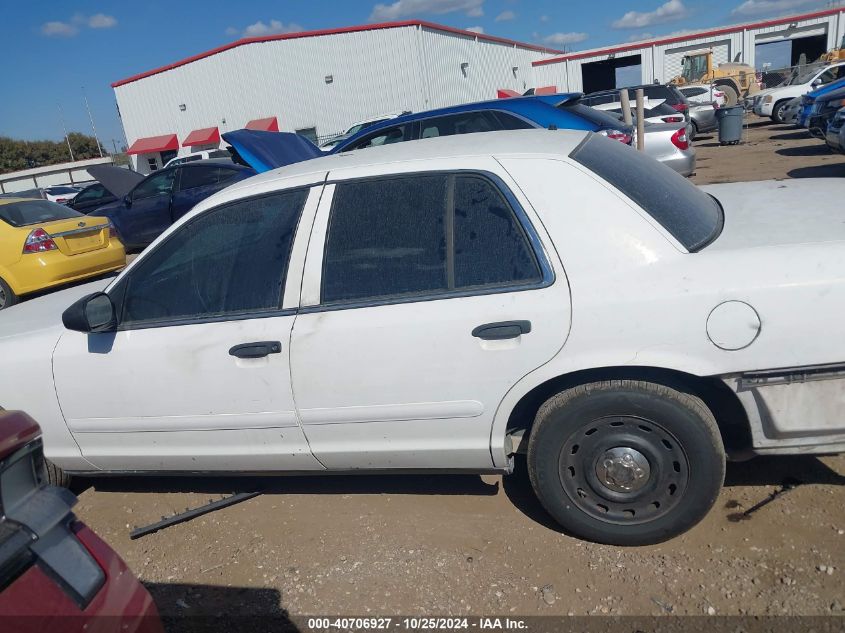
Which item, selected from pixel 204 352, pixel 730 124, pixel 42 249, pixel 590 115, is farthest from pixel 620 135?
pixel 730 124

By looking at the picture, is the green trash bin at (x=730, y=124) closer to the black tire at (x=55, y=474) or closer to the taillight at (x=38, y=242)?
the taillight at (x=38, y=242)

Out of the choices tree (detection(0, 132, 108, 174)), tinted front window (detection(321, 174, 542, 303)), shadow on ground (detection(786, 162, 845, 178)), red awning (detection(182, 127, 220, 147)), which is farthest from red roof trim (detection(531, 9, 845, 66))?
tree (detection(0, 132, 108, 174))

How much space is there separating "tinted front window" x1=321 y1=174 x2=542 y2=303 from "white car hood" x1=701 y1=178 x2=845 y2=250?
0.86m

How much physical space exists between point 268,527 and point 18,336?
1.61 metres

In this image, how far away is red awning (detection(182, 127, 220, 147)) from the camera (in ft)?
120

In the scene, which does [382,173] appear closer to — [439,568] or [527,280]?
[527,280]

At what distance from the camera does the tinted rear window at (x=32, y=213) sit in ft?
27.8

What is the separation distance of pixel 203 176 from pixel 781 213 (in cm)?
953

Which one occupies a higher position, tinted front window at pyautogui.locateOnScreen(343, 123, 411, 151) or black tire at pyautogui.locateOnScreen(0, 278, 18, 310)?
tinted front window at pyautogui.locateOnScreen(343, 123, 411, 151)

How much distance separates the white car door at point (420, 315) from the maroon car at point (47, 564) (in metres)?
1.21

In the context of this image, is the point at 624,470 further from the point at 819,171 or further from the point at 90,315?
the point at 819,171

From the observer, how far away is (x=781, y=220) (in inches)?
112

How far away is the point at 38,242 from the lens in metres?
8.27

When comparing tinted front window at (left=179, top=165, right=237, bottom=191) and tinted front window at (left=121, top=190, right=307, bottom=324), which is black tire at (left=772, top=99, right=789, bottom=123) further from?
tinted front window at (left=121, top=190, right=307, bottom=324)
